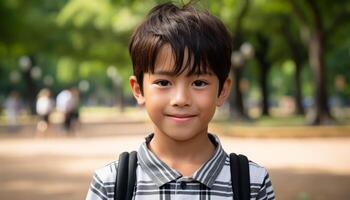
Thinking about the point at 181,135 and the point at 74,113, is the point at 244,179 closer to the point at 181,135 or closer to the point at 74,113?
the point at 181,135

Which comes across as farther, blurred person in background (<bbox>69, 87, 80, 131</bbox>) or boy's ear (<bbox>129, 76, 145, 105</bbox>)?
blurred person in background (<bbox>69, 87, 80, 131</bbox>)

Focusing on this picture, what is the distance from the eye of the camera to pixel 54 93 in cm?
6400

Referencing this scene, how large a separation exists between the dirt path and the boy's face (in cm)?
556

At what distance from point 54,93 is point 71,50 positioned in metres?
28.1

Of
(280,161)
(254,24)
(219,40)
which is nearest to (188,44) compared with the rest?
(219,40)

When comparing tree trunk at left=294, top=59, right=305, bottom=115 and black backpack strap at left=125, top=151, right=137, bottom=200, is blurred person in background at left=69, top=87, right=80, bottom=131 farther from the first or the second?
black backpack strap at left=125, top=151, right=137, bottom=200

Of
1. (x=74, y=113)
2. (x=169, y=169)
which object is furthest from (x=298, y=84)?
(x=169, y=169)

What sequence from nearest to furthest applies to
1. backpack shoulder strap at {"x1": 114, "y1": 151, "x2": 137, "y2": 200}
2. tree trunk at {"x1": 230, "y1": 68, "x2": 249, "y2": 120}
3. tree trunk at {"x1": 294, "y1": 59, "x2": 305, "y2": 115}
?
backpack shoulder strap at {"x1": 114, "y1": 151, "x2": 137, "y2": 200}, tree trunk at {"x1": 230, "y1": 68, "x2": 249, "y2": 120}, tree trunk at {"x1": 294, "y1": 59, "x2": 305, "y2": 115}

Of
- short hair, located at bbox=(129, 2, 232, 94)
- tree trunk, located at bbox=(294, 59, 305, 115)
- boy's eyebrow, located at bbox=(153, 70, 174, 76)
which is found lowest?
boy's eyebrow, located at bbox=(153, 70, 174, 76)

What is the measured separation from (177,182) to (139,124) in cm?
2828

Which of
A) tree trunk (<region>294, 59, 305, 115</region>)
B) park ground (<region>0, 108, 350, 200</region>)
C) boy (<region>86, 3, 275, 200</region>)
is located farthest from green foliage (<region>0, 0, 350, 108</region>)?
boy (<region>86, 3, 275, 200</region>)

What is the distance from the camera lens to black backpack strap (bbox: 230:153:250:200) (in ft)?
7.15

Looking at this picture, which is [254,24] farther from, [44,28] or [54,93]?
[54,93]

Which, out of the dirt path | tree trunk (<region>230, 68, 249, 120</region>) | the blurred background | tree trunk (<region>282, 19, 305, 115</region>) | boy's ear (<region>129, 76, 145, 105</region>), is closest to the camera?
boy's ear (<region>129, 76, 145, 105</region>)
